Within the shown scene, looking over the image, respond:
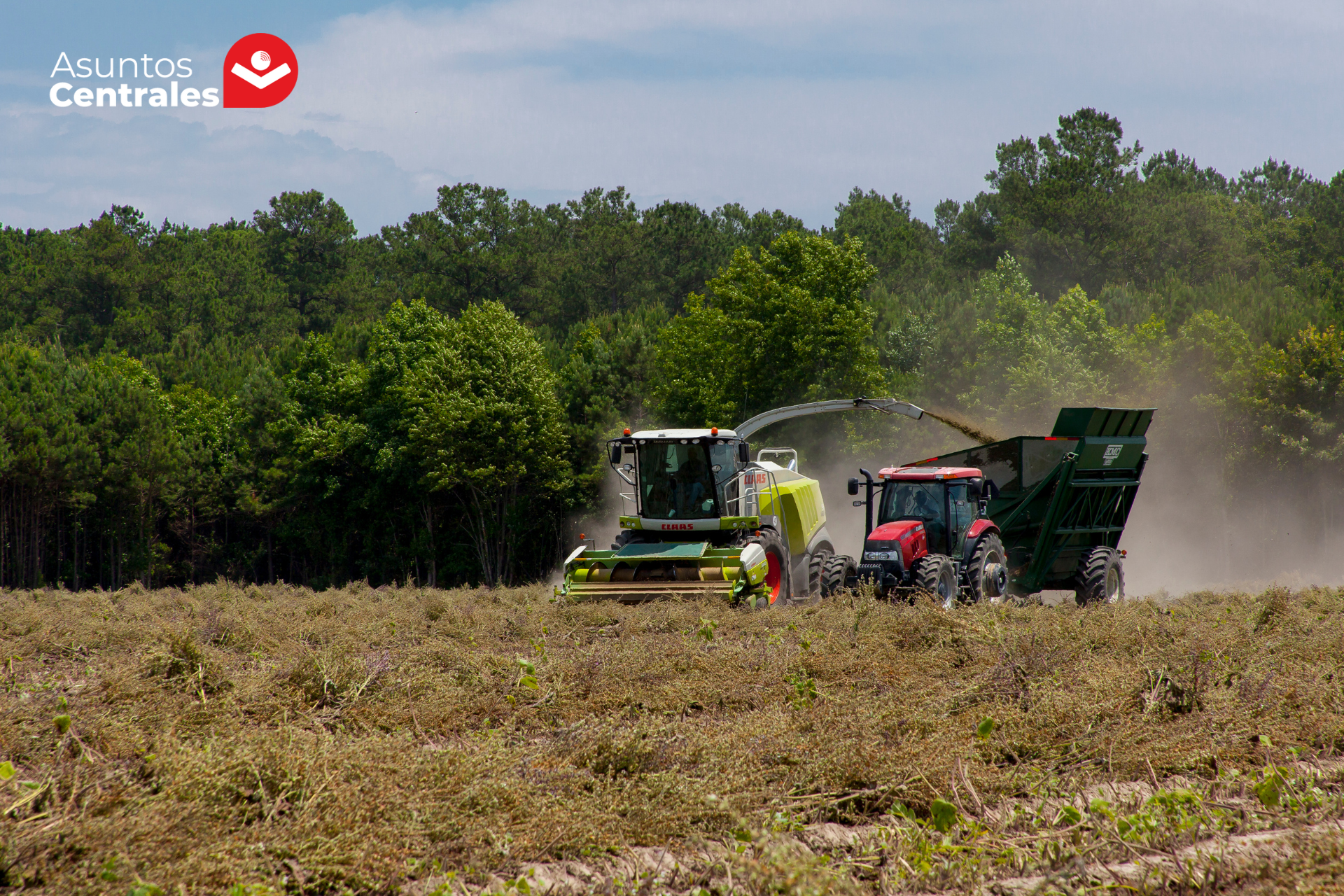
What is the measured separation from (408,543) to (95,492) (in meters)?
11.7

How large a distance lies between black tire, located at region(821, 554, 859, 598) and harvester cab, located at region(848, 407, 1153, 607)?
0.16 metres

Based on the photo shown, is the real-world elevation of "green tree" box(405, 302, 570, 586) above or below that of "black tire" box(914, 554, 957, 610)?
above

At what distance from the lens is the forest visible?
116 ft

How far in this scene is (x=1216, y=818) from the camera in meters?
5.12

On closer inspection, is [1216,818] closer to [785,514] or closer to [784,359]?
[785,514]

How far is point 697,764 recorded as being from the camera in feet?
19.7

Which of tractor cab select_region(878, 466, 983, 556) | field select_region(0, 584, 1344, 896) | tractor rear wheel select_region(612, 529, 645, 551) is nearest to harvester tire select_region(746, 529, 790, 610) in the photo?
tractor rear wheel select_region(612, 529, 645, 551)

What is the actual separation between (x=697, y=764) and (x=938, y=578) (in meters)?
7.09

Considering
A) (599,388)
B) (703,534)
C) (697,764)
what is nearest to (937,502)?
(703,534)

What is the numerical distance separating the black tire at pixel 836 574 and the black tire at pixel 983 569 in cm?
150

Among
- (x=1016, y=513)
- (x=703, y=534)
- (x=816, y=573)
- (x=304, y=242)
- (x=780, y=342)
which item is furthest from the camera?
(x=304, y=242)

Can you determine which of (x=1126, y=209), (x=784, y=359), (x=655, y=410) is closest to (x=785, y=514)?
(x=784, y=359)

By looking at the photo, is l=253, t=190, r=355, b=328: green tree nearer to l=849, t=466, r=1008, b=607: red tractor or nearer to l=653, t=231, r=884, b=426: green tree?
l=653, t=231, r=884, b=426: green tree

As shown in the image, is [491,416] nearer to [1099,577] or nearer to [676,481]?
[676,481]
